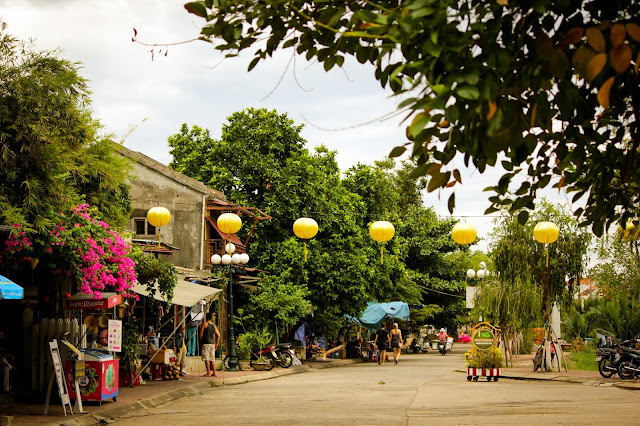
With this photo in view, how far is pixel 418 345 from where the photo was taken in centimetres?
5225

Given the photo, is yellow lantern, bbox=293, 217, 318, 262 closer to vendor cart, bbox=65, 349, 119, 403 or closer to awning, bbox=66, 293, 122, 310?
awning, bbox=66, 293, 122, 310

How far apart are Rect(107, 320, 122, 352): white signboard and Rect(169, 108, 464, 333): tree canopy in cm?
1499

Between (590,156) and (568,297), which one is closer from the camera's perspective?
(590,156)

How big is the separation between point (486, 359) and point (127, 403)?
37.5 ft

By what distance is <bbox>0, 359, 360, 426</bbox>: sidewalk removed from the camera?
11.6m

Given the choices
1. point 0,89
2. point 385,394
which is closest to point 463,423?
point 385,394

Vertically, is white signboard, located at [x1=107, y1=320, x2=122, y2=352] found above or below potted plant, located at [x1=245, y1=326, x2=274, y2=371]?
above

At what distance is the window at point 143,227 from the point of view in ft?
95.5

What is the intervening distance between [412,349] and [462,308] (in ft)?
14.7

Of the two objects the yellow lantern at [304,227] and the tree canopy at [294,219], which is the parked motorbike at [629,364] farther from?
the tree canopy at [294,219]

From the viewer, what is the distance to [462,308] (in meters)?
52.7

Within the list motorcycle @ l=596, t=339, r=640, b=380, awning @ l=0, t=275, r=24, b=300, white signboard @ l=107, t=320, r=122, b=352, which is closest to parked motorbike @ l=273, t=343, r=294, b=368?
motorcycle @ l=596, t=339, r=640, b=380

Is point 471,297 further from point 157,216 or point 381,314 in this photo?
point 157,216

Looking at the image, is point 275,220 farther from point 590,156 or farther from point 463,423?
point 590,156
